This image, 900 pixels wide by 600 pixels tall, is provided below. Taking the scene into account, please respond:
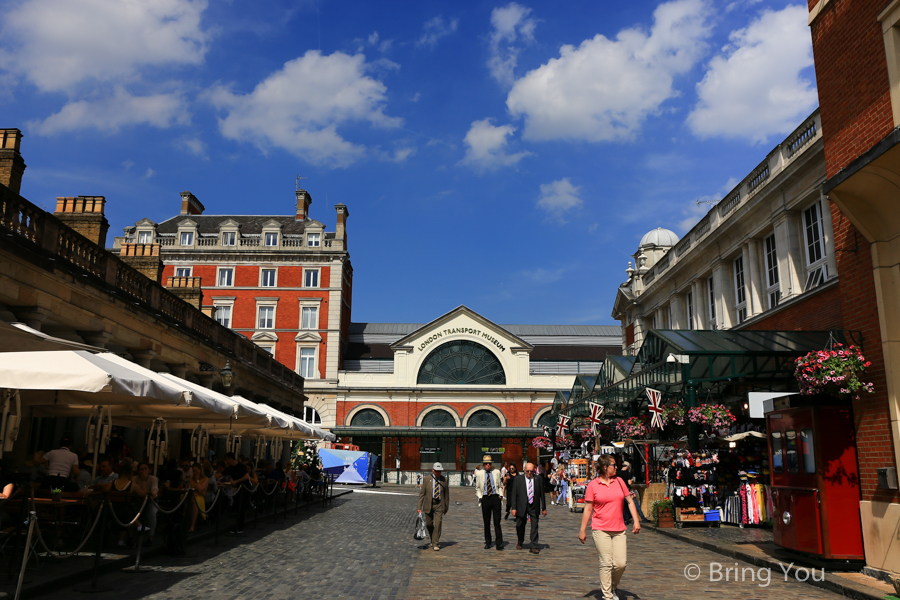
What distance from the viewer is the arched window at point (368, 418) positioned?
51938mm

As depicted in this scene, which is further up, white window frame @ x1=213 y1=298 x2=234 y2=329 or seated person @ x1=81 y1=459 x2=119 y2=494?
white window frame @ x1=213 y1=298 x2=234 y2=329

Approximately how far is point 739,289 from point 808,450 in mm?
12205

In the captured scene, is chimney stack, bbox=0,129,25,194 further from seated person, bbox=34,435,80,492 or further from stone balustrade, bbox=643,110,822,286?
stone balustrade, bbox=643,110,822,286

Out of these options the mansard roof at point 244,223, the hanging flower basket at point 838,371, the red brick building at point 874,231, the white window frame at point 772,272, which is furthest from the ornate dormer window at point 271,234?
the hanging flower basket at point 838,371

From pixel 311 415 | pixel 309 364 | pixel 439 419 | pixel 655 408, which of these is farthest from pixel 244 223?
pixel 655 408

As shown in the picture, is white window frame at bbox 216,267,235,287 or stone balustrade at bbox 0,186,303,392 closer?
stone balustrade at bbox 0,186,303,392

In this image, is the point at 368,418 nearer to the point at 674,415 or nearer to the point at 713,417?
the point at 674,415

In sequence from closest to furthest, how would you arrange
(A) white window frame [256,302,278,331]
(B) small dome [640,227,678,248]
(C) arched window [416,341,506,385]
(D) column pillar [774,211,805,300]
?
(D) column pillar [774,211,805,300] < (B) small dome [640,227,678,248] < (A) white window frame [256,302,278,331] < (C) arched window [416,341,506,385]

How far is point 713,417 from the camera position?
50.9 ft

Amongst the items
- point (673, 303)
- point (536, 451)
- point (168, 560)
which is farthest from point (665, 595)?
point (536, 451)

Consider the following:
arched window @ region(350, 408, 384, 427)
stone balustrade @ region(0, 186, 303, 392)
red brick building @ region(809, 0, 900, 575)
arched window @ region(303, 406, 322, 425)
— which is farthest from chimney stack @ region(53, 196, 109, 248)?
arched window @ region(350, 408, 384, 427)

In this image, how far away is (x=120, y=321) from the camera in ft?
55.1

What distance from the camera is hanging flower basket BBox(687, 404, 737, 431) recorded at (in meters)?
15.5

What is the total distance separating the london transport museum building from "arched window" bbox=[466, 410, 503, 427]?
115 mm
